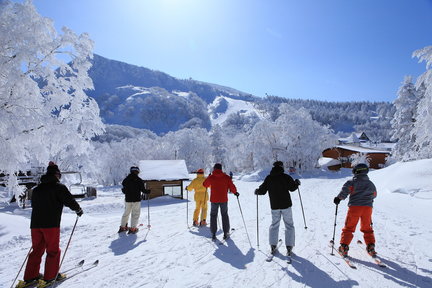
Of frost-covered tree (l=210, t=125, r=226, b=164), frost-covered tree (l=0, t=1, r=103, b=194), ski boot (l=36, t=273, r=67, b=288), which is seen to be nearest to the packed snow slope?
ski boot (l=36, t=273, r=67, b=288)

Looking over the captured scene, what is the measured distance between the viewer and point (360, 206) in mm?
5500

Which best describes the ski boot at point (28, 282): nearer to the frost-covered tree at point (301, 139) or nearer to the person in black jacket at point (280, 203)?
the person in black jacket at point (280, 203)

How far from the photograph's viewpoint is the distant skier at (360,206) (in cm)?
548

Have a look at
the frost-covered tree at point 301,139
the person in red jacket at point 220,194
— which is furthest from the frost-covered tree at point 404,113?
the person in red jacket at point 220,194

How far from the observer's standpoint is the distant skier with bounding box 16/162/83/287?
4551mm

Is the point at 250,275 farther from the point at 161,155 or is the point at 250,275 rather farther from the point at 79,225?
the point at 161,155

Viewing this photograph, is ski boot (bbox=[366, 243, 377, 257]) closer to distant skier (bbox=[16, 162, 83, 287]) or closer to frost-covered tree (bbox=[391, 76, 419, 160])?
distant skier (bbox=[16, 162, 83, 287])

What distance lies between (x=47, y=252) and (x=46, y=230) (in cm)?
39

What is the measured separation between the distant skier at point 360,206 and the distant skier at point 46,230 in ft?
17.9

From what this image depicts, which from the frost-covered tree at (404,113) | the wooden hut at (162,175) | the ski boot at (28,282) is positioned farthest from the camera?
the frost-covered tree at (404,113)

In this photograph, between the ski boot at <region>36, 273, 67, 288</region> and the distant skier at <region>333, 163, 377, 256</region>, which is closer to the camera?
the ski boot at <region>36, 273, 67, 288</region>

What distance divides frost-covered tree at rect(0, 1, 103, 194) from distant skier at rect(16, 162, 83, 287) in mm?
5496

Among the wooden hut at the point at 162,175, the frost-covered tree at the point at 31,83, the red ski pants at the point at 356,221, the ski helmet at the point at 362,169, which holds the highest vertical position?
the frost-covered tree at the point at 31,83

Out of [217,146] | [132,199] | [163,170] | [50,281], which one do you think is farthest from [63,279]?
[217,146]
